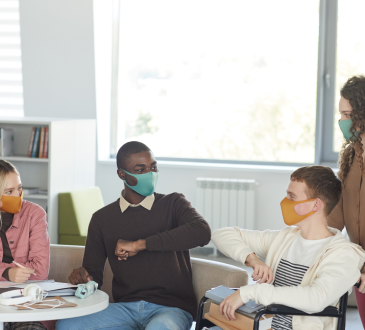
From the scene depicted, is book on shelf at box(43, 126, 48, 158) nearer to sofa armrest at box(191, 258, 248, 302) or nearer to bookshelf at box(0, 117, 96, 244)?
bookshelf at box(0, 117, 96, 244)

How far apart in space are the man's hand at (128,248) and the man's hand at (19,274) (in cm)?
36

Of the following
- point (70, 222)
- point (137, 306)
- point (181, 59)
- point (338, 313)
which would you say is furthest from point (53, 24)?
point (338, 313)

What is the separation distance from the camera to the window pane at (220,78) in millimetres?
5273

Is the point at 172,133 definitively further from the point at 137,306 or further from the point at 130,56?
A: the point at 137,306

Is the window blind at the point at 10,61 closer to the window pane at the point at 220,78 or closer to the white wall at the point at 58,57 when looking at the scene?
the white wall at the point at 58,57

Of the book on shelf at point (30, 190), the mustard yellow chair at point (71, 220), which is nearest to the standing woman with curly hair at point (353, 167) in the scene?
the mustard yellow chair at point (71, 220)

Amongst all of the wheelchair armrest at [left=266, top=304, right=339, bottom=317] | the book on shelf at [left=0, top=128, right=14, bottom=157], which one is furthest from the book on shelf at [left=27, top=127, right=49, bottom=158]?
the wheelchair armrest at [left=266, top=304, right=339, bottom=317]

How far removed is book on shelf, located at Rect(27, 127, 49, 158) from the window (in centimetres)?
160

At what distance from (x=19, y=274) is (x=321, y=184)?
48.7 inches

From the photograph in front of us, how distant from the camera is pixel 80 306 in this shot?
172cm

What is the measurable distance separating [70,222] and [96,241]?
210cm

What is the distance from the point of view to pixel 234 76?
544cm

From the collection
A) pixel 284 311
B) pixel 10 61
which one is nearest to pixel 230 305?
pixel 284 311

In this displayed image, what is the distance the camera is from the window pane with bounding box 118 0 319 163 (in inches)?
208
